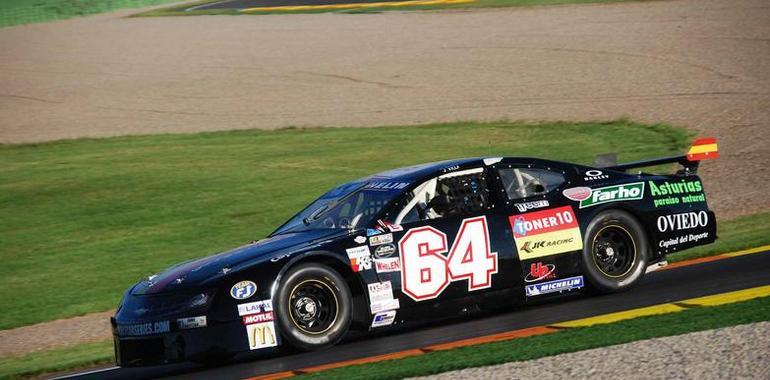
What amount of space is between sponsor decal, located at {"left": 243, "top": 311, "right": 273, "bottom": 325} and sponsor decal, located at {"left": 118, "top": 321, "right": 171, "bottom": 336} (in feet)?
1.77

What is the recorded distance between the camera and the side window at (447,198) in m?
8.98

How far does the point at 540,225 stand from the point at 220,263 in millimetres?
2468

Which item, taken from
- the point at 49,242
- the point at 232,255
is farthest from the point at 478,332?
the point at 49,242

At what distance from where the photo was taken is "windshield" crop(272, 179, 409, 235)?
9031 millimetres

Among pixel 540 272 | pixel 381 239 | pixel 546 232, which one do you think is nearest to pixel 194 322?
pixel 381 239

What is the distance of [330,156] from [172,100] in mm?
8379

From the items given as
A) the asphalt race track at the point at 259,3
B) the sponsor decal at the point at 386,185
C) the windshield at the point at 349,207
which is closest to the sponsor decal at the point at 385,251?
the windshield at the point at 349,207

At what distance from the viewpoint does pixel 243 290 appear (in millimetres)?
8305

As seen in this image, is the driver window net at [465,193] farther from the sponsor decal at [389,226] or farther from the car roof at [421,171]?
the sponsor decal at [389,226]

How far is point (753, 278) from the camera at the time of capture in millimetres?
9617

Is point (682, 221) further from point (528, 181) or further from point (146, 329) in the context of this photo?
point (146, 329)

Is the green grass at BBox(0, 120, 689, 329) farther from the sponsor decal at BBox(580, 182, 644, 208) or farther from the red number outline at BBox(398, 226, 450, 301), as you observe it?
the sponsor decal at BBox(580, 182, 644, 208)

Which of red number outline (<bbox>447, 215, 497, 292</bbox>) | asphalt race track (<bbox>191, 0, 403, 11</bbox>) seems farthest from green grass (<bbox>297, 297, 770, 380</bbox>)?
asphalt race track (<bbox>191, 0, 403, 11</bbox>)

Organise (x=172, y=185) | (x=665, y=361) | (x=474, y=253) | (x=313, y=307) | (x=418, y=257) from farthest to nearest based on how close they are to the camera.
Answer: (x=172, y=185)
(x=474, y=253)
(x=418, y=257)
(x=313, y=307)
(x=665, y=361)
